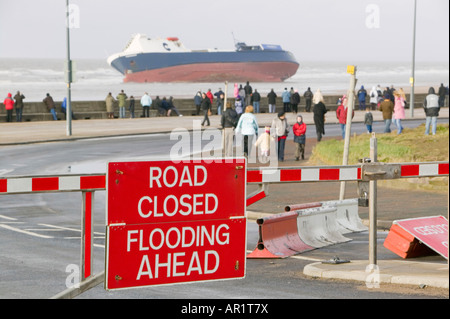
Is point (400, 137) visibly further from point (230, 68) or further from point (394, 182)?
point (230, 68)

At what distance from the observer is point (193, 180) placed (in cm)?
787

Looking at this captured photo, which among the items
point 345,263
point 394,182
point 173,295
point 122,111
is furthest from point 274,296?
point 122,111

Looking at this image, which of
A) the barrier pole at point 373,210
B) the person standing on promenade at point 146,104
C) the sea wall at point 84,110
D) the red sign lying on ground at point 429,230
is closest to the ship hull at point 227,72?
the sea wall at point 84,110

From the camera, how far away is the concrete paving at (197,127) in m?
10.5

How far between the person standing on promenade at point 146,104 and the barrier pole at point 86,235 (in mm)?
43192

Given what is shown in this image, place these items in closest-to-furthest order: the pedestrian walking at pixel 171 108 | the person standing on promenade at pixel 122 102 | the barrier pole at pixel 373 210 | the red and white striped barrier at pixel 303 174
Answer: the red and white striped barrier at pixel 303 174 → the barrier pole at pixel 373 210 → the person standing on promenade at pixel 122 102 → the pedestrian walking at pixel 171 108

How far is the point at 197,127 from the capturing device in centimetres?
4484

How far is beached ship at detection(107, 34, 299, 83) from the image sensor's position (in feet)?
516

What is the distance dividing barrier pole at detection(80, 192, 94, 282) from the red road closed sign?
1.77 ft

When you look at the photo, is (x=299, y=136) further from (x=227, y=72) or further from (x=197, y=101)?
(x=227, y=72)

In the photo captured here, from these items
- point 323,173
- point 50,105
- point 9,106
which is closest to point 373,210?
point 323,173

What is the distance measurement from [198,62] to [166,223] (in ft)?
511

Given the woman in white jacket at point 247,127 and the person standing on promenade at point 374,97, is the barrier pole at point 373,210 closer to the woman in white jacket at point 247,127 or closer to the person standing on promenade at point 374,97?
the woman in white jacket at point 247,127

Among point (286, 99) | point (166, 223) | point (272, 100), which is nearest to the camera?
point (166, 223)
